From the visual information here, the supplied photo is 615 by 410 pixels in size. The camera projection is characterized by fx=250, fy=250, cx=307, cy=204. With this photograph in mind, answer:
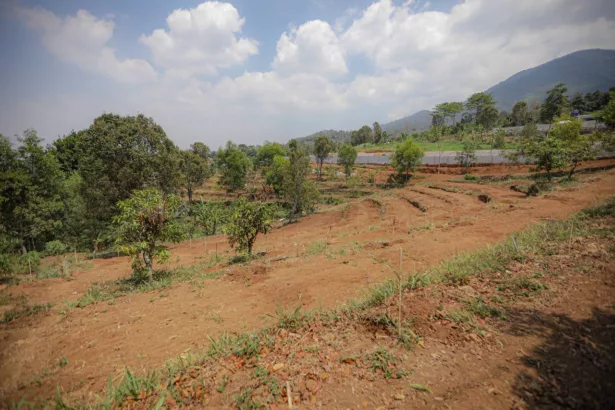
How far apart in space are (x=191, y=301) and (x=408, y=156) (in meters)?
37.6

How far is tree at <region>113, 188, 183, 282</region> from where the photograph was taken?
1011 cm

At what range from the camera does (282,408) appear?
334cm

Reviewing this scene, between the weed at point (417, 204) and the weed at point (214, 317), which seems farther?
the weed at point (417, 204)

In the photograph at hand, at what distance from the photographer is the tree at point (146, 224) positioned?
33.2 ft

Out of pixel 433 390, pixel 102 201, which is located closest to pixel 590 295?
pixel 433 390

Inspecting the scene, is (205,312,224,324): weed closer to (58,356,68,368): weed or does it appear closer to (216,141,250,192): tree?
(58,356,68,368): weed

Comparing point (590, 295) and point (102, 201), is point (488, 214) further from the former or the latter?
point (102, 201)

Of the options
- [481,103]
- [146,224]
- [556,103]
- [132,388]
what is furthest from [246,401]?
[556,103]

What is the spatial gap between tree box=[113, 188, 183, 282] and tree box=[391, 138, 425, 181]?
35916 mm

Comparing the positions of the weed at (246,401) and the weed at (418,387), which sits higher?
the weed at (246,401)

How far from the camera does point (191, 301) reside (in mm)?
8422

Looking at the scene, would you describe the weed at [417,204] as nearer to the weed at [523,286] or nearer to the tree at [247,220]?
the tree at [247,220]

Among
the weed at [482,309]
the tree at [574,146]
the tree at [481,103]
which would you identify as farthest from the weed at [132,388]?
the tree at [481,103]

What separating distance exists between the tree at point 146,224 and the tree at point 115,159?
9.84 metres
